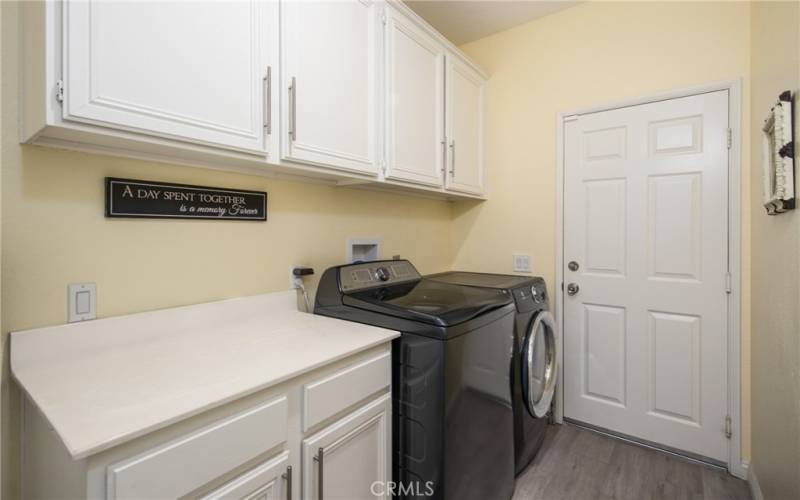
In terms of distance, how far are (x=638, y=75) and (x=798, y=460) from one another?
78.3 inches

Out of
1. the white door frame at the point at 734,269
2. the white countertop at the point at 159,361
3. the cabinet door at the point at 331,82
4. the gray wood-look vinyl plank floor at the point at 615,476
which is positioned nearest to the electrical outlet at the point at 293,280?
the white countertop at the point at 159,361

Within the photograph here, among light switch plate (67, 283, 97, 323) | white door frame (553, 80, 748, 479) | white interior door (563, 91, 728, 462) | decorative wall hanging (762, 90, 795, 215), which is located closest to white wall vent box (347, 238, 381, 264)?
light switch plate (67, 283, 97, 323)

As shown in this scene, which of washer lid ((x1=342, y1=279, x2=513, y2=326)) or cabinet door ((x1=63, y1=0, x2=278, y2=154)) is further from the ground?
cabinet door ((x1=63, y1=0, x2=278, y2=154))

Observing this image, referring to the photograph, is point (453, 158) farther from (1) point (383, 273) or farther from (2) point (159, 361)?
(2) point (159, 361)

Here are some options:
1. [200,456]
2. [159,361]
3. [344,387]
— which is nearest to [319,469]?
[344,387]

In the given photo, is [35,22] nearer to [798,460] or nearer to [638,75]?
[798,460]

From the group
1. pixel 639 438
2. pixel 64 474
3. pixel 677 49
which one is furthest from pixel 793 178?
pixel 64 474

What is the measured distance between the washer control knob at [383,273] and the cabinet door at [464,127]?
692mm

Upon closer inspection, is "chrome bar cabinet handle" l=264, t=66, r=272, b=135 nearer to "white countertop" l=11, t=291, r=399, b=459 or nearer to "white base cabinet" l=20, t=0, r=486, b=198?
"white base cabinet" l=20, t=0, r=486, b=198

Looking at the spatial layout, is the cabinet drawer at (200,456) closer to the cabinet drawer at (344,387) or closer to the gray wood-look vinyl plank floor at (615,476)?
Result: the cabinet drawer at (344,387)

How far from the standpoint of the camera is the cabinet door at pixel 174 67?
869 millimetres

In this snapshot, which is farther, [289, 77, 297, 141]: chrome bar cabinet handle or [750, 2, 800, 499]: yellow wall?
[289, 77, 297, 141]: chrome bar cabinet handle

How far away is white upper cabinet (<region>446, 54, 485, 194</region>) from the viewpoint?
223 centimetres

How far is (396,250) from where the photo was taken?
7.85 feet
